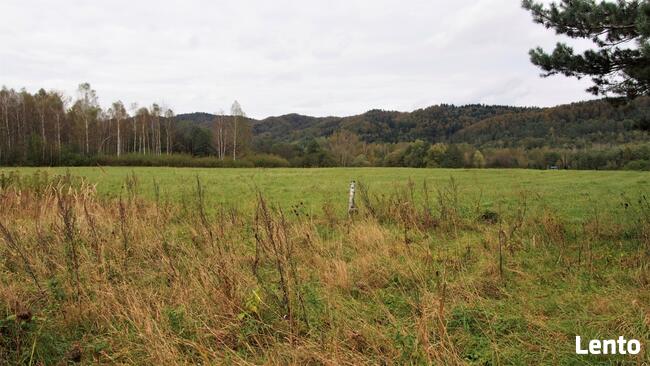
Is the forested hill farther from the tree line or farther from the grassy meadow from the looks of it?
the grassy meadow

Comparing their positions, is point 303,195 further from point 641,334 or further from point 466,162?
point 466,162

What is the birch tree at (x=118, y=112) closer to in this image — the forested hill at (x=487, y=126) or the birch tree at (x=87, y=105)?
the birch tree at (x=87, y=105)

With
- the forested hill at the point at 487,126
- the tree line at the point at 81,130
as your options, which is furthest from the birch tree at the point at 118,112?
the forested hill at the point at 487,126

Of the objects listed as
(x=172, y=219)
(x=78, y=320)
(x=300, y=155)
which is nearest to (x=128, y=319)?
(x=78, y=320)

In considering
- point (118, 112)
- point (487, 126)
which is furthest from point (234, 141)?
point (487, 126)

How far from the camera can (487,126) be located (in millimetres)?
170500

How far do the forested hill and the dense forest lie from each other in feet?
2.13

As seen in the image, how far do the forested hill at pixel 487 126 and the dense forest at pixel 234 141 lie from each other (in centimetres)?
65

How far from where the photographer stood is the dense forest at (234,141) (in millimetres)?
56219

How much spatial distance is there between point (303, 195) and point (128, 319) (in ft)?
43.9

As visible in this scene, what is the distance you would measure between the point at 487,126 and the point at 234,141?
133 meters

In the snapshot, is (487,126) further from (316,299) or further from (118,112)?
(316,299)

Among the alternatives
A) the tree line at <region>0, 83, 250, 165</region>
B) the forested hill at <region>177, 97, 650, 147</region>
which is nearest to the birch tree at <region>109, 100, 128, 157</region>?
the tree line at <region>0, 83, 250, 165</region>

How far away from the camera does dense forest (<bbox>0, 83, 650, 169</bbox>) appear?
56219mm
